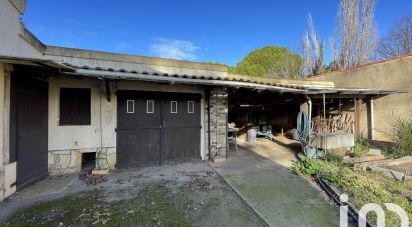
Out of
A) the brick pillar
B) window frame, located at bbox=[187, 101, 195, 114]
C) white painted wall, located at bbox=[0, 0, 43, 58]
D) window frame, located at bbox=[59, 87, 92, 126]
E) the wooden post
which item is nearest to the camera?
white painted wall, located at bbox=[0, 0, 43, 58]

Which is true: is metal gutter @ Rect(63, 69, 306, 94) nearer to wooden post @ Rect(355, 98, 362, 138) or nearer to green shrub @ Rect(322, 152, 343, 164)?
green shrub @ Rect(322, 152, 343, 164)

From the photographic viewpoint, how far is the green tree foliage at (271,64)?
23642 millimetres

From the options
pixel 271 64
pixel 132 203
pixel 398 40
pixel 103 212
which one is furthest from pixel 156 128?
pixel 398 40

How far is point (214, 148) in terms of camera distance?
25.4ft

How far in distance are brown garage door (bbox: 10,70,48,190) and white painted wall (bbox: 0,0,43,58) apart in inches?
23.2

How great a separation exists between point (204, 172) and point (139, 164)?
2192 millimetres

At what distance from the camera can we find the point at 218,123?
7805mm

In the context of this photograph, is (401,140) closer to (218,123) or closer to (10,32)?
(218,123)

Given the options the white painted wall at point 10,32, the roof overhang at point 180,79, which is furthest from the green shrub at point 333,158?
the white painted wall at point 10,32

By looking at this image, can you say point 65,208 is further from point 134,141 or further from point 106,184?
point 134,141

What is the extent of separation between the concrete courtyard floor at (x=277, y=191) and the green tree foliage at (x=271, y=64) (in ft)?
56.1

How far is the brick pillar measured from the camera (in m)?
7.71

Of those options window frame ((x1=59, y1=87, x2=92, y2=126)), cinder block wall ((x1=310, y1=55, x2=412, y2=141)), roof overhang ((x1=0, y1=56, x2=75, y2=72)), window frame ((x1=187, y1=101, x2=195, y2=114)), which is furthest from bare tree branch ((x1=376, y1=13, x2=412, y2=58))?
roof overhang ((x1=0, y1=56, x2=75, y2=72))

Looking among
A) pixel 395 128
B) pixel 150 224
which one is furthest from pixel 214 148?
pixel 395 128
